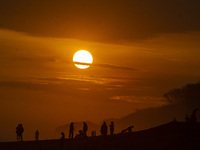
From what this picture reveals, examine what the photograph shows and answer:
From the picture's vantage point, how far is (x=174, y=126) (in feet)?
197

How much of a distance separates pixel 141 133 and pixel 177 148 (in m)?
9.28

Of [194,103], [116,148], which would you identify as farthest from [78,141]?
[194,103]

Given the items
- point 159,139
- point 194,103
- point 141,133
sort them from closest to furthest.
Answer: point 159,139 → point 141,133 → point 194,103

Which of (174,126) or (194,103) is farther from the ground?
(194,103)

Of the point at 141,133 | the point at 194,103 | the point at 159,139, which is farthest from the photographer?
the point at 194,103

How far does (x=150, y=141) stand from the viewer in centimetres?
5750

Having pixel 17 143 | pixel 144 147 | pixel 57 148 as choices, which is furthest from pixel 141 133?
pixel 17 143

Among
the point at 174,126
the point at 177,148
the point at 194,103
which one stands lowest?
the point at 177,148

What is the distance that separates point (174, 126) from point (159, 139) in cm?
351

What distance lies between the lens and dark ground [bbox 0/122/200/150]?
180 ft

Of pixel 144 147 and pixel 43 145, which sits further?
pixel 43 145

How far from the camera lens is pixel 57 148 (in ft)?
199

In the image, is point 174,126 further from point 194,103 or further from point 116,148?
point 194,103

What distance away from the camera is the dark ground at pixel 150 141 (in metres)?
55.0
